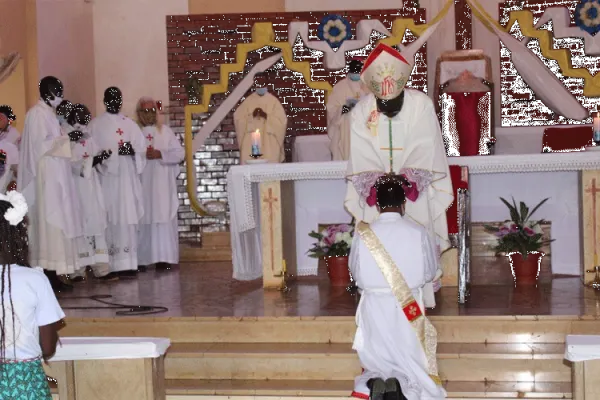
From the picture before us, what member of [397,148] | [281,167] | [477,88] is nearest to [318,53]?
[477,88]

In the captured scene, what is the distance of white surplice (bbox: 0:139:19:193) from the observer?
9.48m

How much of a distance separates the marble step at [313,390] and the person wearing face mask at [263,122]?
6059 millimetres

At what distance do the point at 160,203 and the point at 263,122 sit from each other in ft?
6.32

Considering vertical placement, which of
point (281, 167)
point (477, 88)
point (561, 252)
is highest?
point (477, 88)

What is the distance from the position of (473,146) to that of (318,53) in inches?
140

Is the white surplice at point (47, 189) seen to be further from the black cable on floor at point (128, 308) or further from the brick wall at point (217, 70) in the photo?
the brick wall at point (217, 70)

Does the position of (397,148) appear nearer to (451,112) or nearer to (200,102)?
(451,112)

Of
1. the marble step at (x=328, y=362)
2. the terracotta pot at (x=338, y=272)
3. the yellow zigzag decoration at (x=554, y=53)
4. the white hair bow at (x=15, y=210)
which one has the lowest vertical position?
the marble step at (x=328, y=362)

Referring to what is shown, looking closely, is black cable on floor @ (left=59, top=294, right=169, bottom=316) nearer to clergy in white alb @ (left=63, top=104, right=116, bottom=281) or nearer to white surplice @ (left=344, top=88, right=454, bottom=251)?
clergy in white alb @ (left=63, top=104, right=116, bottom=281)

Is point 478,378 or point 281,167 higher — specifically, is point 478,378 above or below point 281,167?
below

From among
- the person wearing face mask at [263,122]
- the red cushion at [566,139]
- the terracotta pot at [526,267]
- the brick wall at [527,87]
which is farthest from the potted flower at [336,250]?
the brick wall at [527,87]

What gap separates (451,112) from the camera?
400 inches

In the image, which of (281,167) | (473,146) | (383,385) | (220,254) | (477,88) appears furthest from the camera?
(220,254)

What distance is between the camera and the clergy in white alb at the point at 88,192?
933 centimetres
